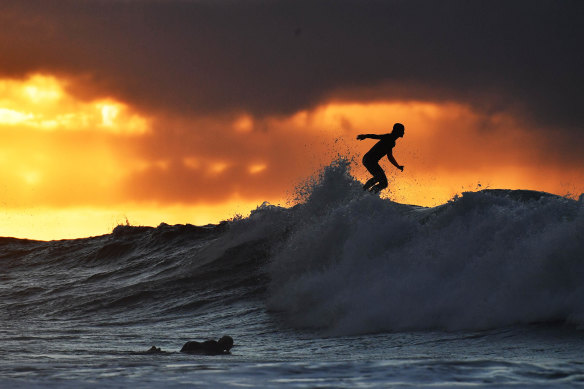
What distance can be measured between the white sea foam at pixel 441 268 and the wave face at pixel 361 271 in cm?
2

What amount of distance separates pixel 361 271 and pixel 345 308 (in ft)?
3.82

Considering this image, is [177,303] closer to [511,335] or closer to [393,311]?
[393,311]

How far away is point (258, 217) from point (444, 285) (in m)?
→ 10.6

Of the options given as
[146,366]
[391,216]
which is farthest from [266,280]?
[146,366]

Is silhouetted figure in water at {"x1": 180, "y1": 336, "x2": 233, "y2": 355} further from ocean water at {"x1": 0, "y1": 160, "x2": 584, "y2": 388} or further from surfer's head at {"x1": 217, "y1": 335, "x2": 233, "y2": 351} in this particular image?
ocean water at {"x1": 0, "y1": 160, "x2": 584, "y2": 388}

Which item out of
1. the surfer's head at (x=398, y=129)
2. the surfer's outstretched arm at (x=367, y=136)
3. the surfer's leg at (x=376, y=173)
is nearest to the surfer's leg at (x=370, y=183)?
the surfer's leg at (x=376, y=173)

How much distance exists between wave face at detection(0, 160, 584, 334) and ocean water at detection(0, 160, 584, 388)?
3cm

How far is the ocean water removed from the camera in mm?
7008

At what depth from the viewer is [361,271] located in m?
12.7

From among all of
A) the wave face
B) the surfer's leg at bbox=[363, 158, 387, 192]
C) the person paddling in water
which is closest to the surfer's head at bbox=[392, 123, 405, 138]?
the person paddling in water

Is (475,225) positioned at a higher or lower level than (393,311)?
higher

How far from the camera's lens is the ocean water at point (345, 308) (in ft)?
23.0

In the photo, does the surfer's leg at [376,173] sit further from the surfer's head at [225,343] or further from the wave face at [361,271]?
the surfer's head at [225,343]

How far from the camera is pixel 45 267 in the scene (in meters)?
25.6
